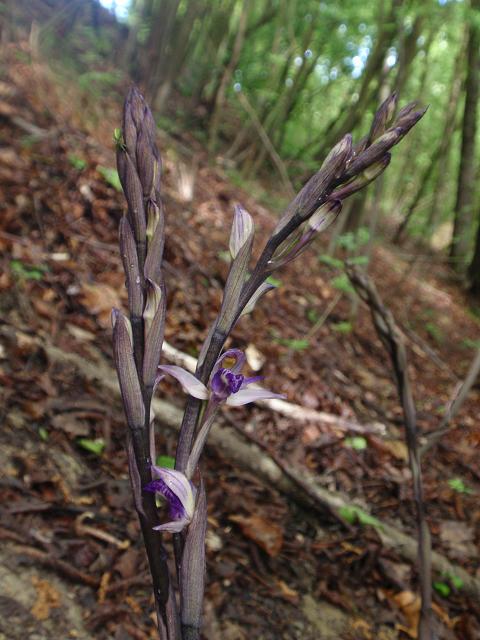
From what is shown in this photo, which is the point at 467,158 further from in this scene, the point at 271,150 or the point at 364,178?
the point at 364,178

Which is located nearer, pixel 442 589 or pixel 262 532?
pixel 262 532

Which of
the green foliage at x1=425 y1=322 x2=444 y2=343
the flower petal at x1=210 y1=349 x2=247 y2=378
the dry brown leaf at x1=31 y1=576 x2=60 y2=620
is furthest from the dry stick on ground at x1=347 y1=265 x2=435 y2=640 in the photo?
the green foliage at x1=425 y1=322 x2=444 y2=343

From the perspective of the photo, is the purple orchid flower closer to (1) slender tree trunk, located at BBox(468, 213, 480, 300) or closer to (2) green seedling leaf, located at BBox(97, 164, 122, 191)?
(2) green seedling leaf, located at BBox(97, 164, 122, 191)

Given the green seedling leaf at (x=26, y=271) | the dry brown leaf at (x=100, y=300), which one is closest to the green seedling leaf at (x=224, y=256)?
Result: the dry brown leaf at (x=100, y=300)

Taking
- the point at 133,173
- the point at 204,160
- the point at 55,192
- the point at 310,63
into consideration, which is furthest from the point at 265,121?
the point at 133,173

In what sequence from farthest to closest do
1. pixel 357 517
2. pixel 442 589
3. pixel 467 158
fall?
pixel 467 158
pixel 357 517
pixel 442 589

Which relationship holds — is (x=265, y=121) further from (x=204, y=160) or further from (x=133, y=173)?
(x=133, y=173)

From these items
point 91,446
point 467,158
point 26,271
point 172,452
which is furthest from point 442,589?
point 467,158
